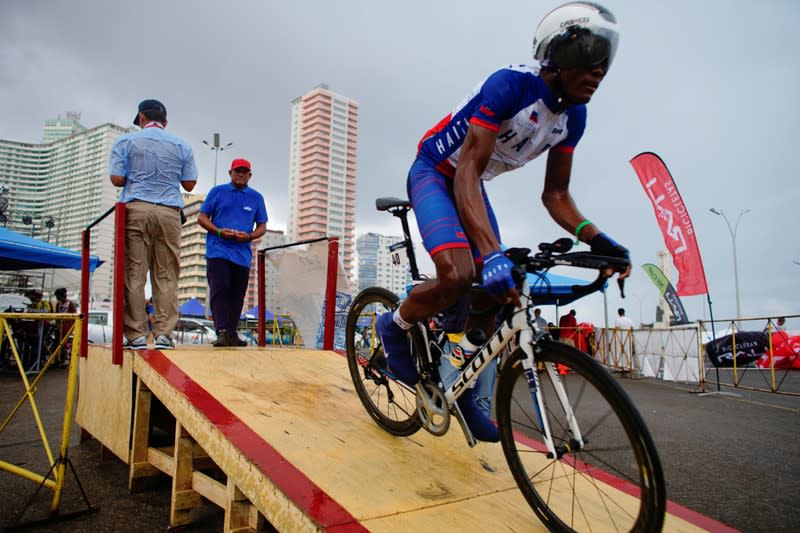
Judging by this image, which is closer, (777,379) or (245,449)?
(245,449)

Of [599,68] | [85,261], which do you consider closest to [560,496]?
[599,68]

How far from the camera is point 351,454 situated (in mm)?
2293

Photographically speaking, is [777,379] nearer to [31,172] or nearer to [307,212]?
[31,172]

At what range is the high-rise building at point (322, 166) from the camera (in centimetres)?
10875

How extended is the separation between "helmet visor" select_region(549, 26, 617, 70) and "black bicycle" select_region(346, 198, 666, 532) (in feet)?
2.53

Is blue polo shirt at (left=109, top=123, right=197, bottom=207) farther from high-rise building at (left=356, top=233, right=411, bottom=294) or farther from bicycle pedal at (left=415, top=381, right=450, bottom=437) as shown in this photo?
high-rise building at (left=356, top=233, right=411, bottom=294)

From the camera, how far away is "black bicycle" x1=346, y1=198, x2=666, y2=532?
1.46 meters

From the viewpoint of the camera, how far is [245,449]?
6.77ft

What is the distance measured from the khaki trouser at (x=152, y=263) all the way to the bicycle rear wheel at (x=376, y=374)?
1.96 metres

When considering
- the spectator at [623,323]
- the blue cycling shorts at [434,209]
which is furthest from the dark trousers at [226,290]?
the spectator at [623,323]

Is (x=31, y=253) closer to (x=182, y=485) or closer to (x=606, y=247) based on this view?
(x=182, y=485)

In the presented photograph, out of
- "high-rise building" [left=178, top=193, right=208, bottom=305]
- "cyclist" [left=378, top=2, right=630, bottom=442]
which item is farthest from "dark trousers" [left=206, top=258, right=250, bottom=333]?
"high-rise building" [left=178, top=193, right=208, bottom=305]

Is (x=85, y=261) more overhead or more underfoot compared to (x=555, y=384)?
more overhead

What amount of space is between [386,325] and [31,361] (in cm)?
1141
